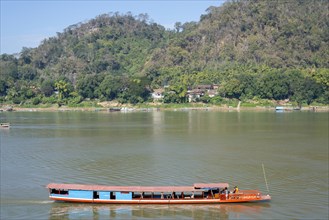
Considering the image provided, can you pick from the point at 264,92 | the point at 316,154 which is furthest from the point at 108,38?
the point at 316,154

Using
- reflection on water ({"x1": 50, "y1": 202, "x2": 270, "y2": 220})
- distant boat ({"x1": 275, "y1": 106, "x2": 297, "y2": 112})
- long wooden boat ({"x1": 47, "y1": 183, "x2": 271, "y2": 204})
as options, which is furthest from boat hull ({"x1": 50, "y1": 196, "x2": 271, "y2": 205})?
distant boat ({"x1": 275, "y1": 106, "x2": 297, "y2": 112})

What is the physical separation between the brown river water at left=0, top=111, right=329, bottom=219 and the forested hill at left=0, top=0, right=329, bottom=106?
135 feet

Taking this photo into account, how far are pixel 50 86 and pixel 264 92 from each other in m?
42.3

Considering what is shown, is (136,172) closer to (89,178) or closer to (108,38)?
(89,178)

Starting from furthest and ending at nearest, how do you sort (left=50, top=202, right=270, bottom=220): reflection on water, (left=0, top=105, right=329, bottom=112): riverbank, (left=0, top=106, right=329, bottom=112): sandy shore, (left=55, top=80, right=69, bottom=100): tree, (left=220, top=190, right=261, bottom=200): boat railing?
1. (left=55, top=80, right=69, bottom=100): tree
2. (left=0, top=105, right=329, bottom=112): riverbank
3. (left=0, top=106, right=329, bottom=112): sandy shore
4. (left=220, top=190, right=261, bottom=200): boat railing
5. (left=50, top=202, right=270, bottom=220): reflection on water

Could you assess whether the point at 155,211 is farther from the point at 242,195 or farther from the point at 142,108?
the point at 142,108

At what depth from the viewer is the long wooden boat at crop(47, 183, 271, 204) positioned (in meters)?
19.5

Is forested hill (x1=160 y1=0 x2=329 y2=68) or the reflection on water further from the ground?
forested hill (x1=160 y1=0 x2=329 y2=68)

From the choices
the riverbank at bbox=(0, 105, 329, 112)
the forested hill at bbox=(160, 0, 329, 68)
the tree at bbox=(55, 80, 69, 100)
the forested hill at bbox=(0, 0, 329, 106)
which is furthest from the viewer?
the forested hill at bbox=(160, 0, 329, 68)

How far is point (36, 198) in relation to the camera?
2073 centimetres

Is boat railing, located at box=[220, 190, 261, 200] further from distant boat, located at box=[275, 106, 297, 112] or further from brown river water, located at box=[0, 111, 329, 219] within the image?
distant boat, located at box=[275, 106, 297, 112]

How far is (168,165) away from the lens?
91.1 ft

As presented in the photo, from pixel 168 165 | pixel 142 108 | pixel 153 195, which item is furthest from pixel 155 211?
pixel 142 108

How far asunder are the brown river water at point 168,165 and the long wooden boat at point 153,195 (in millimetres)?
253
